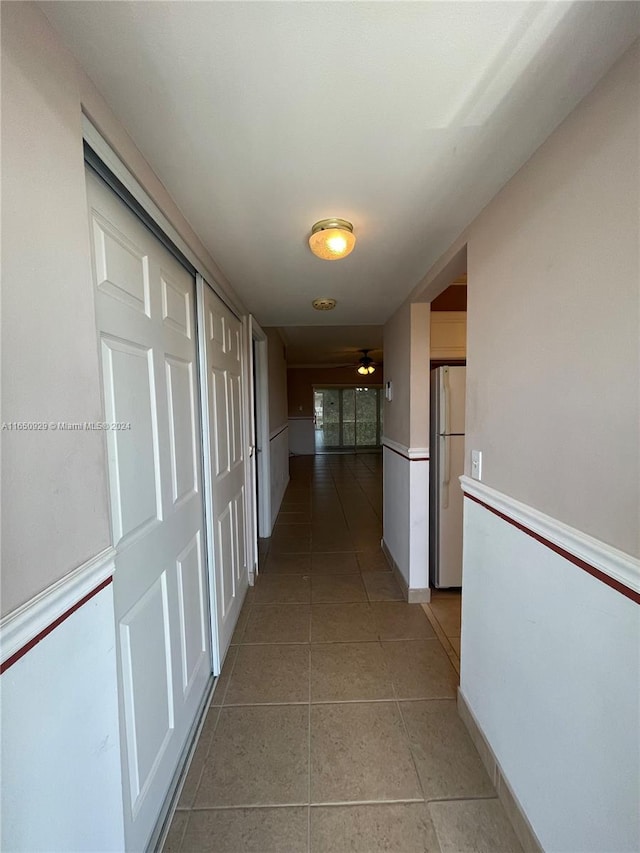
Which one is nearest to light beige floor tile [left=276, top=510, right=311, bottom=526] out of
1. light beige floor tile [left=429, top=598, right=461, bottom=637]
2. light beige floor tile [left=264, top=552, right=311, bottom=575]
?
light beige floor tile [left=264, top=552, right=311, bottom=575]

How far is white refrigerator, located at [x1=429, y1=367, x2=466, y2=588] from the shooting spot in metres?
2.49

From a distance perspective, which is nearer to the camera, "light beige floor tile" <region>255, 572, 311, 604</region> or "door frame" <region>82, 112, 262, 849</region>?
"door frame" <region>82, 112, 262, 849</region>

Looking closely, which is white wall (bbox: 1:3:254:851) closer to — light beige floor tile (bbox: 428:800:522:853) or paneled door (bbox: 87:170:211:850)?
paneled door (bbox: 87:170:211:850)

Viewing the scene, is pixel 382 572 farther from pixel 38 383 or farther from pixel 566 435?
pixel 38 383

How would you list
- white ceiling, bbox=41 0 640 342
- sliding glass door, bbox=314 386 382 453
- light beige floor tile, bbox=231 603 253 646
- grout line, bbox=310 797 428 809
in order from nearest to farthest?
white ceiling, bbox=41 0 640 342 < grout line, bbox=310 797 428 809 < light beige floor tile, bbox=231 603 253 646 < sliding glass door, bbox=314 386 382 453

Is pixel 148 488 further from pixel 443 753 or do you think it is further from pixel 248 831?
pixel 443 753

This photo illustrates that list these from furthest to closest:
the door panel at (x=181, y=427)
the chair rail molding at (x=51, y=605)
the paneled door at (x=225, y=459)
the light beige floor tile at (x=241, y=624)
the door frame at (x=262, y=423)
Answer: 1. the door frame at (x=262, y=423)
2. the light beige floor tile at (x=241, y=624)
3. the paneled door at (x=225, y=459)
4. the door panel at (x=181, y=427)
5. the chair rail molding at (x=51, y=605)

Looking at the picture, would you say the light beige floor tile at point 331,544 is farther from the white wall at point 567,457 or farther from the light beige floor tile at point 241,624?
the white wall at point 567,457

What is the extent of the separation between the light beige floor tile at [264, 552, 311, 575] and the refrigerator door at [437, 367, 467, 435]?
66.1 inches

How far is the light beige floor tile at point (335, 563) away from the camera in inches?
117

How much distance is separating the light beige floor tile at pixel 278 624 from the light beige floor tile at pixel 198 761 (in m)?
0.53

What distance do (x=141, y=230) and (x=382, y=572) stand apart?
9.31 feet

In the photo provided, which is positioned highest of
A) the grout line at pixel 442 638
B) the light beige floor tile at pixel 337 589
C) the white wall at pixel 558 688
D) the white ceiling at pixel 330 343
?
the white ceiling at pixel 330 343

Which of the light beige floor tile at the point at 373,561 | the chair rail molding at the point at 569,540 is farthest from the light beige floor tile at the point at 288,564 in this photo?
the chair rail molding at the point at 569,540
